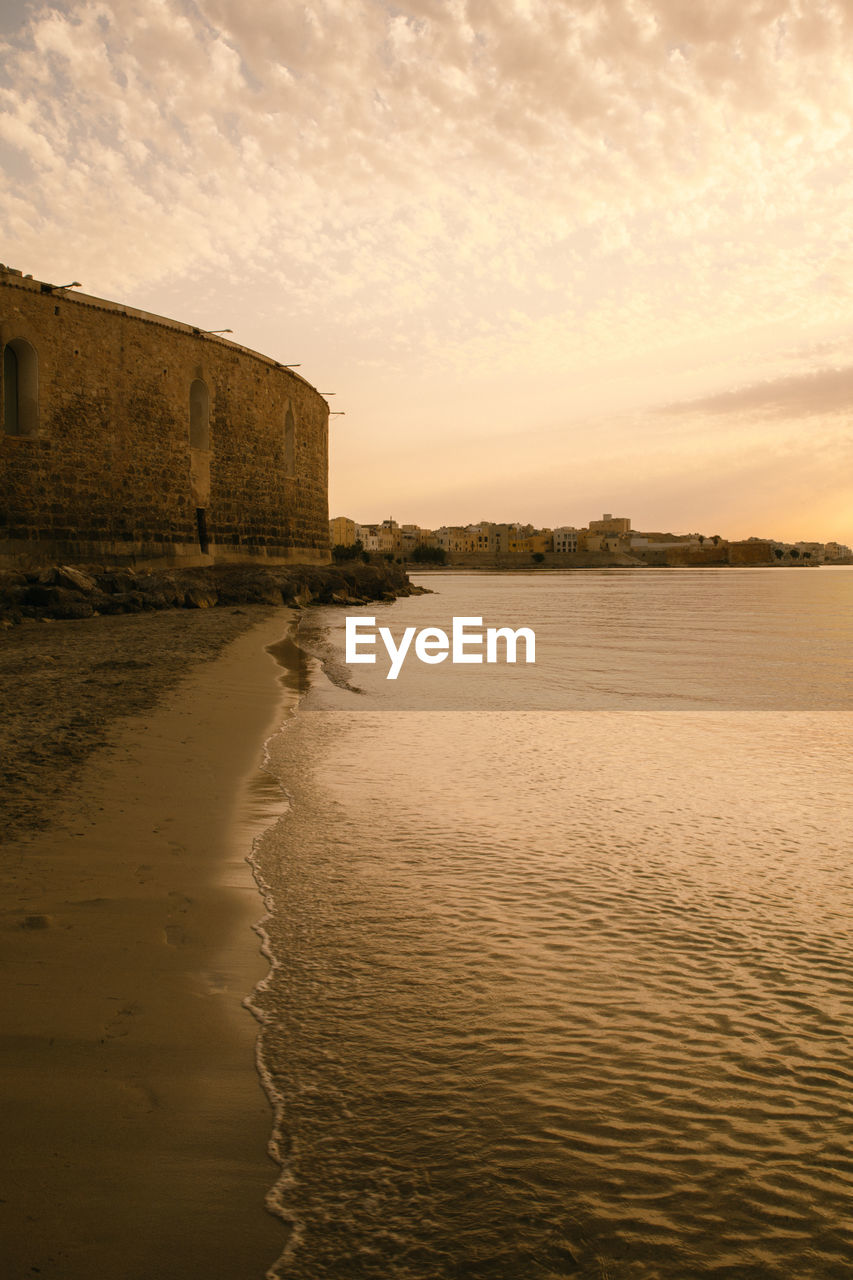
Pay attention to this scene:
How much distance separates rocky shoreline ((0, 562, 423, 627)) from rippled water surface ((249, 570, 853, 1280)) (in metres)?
10.3

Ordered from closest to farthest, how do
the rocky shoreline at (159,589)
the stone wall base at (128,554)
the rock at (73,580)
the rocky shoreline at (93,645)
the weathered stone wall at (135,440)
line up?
the rocky shoreline at (93,645) < the rocky shoreline at (159,589) < the rock at (73,580) < the stone wall base at (128,554) < the weathered stone wall at (135,440)

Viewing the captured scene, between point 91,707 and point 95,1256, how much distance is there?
465 centimetres

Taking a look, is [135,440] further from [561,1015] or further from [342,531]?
[342,531]

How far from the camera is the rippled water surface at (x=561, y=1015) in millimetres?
1473

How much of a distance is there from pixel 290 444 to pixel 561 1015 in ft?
82.1

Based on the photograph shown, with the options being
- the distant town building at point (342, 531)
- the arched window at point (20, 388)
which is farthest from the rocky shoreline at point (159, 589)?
the distant town building at point (342, 531)

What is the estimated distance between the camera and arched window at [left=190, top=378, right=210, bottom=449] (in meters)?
22.0

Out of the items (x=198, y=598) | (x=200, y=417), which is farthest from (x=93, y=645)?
(x=200, y=417)

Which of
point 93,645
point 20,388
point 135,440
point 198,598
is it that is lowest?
point 93,645

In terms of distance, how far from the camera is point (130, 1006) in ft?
6.95

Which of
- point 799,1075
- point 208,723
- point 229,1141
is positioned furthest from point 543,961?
point 208,723

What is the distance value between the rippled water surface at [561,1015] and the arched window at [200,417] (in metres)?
18.4

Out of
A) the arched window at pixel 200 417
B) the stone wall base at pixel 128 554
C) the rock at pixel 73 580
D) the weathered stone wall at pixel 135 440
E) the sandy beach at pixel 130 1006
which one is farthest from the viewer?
the arched window at pixel 200 417

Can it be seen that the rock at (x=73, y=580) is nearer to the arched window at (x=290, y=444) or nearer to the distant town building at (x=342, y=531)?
the arched window at (x=290, y=444)
